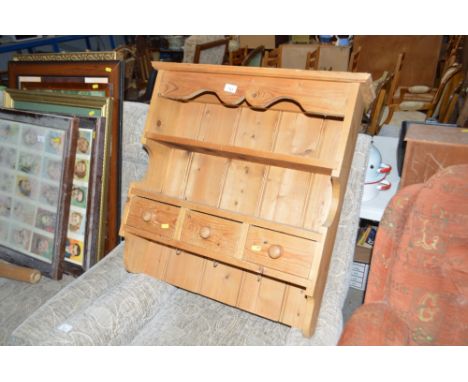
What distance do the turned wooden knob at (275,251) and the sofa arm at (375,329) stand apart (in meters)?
0.29

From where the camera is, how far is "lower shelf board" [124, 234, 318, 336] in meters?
1.23

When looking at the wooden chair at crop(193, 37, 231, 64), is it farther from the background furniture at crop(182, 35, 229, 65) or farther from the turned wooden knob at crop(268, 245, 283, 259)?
the turned wooden knob at crop(268, 245, 283, 259)

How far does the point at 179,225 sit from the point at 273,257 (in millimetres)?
361

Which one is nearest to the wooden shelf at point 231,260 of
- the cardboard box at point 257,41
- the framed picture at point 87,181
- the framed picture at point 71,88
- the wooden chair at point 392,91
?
the framed picture at point 87,181

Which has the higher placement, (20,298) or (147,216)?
(147,216)

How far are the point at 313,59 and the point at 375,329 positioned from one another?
372cm

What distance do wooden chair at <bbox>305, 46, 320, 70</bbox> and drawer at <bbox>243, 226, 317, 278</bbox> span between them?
11.0 feet

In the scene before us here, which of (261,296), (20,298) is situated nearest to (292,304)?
(261,296)

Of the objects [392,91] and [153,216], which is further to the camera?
[392,91]

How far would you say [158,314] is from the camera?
138cm

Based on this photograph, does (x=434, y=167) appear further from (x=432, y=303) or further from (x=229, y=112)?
(x=229, y=112)

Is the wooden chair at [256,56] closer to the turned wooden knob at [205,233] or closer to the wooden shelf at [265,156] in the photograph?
the wooden shelf at [265,156]

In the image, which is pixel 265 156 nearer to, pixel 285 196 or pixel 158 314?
pixel 285 196

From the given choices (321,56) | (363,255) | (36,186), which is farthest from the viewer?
(321,56)
